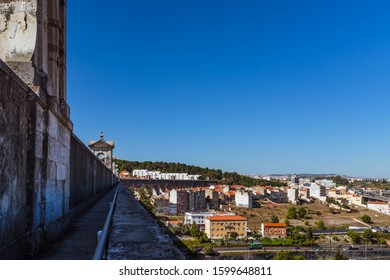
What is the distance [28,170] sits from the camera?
333cm

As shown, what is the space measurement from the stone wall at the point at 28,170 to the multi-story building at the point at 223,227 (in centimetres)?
6321

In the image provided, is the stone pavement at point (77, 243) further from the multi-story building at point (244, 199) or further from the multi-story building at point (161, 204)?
the multi-story building at point (244, 199)

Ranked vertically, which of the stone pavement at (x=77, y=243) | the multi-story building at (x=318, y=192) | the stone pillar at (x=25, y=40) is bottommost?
the multi-story building at (x=318, y=192)

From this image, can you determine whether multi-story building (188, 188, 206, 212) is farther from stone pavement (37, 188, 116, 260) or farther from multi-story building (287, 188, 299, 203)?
stone pavement (37, 188, 116, 260)

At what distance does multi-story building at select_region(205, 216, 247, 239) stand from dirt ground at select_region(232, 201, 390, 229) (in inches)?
432

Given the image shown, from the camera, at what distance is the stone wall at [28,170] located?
2693 millimetres

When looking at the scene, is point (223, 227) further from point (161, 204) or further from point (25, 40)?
point (25, 40)

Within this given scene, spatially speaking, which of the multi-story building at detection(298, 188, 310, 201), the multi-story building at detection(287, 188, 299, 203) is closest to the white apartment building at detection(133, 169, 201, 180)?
the multi-story building at detection(287, 188, 299, 203)

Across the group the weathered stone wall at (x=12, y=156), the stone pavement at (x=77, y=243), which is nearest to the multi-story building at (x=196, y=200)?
the stone pavement at (x=77, y=243)

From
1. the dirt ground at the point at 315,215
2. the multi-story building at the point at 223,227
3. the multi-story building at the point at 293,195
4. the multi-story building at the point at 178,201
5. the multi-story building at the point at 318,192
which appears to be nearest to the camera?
the multi-story building at the point at 223,227

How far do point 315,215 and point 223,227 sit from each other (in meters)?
39.6

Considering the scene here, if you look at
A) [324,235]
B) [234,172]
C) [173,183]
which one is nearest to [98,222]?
[324,235]

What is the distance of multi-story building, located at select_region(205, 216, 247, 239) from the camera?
66188 mm

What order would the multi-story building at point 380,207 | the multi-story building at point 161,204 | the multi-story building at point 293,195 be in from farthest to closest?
the multi-story building at point 293,195, the multi-story building at point 380,207, the multi-story building at point 161,204
